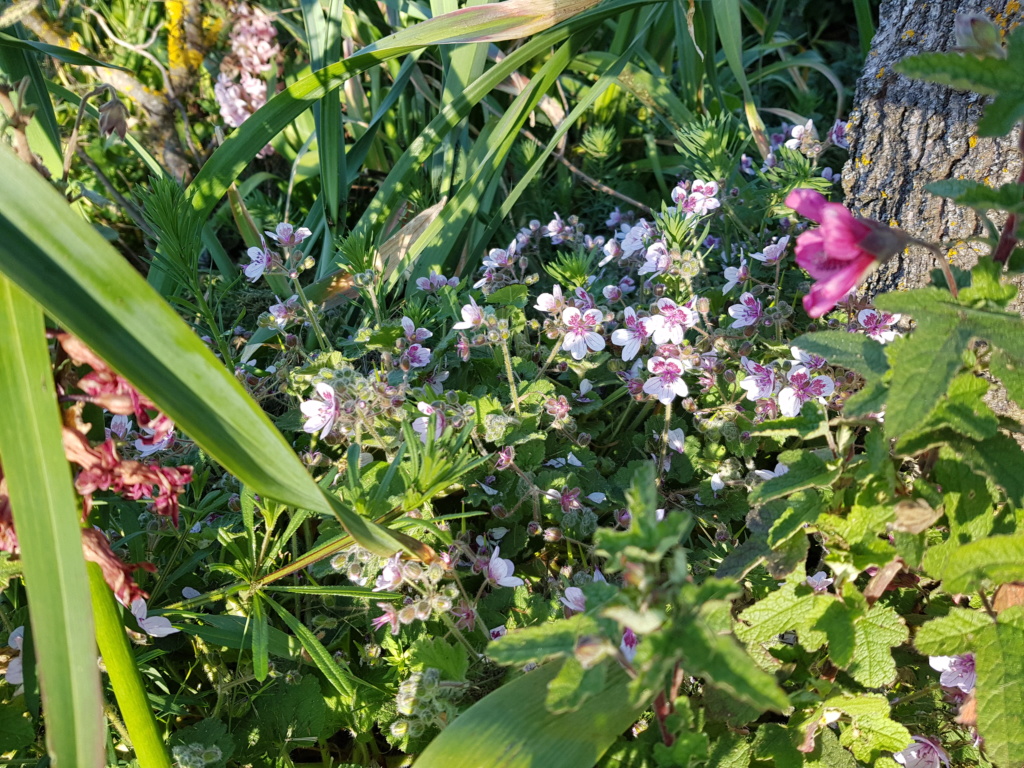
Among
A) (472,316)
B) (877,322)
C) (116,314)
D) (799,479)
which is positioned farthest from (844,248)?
(116,314)

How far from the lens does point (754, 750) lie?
122cm

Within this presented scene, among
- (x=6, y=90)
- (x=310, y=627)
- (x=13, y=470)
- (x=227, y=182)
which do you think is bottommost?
(x=310, y=627)

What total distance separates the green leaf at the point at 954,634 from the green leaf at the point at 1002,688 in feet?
0.05

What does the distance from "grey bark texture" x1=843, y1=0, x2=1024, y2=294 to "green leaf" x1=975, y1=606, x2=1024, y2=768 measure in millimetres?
880

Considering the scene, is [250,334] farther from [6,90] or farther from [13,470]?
[13,470]

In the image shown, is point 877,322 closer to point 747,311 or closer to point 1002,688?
point 747,311

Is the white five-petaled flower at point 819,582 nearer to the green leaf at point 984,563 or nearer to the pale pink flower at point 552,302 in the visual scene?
the green leaf at point 984,563

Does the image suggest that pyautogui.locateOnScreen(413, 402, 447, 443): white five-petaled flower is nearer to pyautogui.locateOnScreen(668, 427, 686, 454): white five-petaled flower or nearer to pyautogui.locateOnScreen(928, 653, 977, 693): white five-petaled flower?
pyautogui.locateOnScreen(668, 427, 686, 454): white five-petaled flower

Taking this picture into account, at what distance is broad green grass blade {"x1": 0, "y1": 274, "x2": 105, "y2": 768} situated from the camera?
0.93 metres

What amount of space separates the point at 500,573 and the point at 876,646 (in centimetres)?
64

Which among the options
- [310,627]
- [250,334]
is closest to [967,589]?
[310,627]

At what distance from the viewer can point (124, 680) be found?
1144 mm

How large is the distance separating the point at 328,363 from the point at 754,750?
108 centimetres

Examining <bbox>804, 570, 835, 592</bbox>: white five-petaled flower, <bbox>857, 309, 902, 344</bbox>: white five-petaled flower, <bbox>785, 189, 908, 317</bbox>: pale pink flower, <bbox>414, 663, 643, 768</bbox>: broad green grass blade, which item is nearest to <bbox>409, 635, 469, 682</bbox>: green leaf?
<bbox>414, 663, 643, 768</bbox>: broad green grass blade
